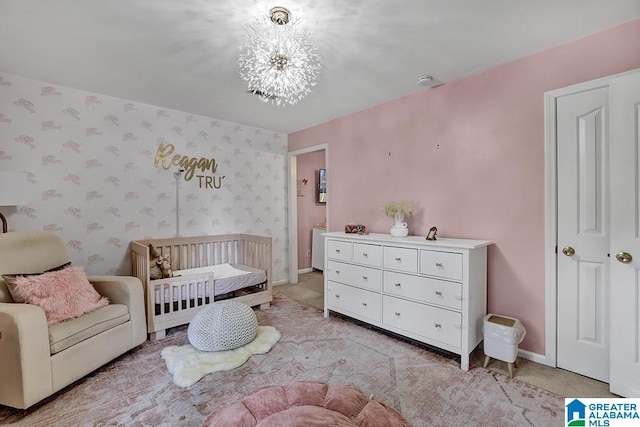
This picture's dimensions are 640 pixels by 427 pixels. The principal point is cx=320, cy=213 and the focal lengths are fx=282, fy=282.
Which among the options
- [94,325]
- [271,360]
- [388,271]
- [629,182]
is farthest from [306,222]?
[629,182]

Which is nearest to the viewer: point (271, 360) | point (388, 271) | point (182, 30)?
point (182, 30)

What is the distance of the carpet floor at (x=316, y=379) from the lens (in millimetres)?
1688

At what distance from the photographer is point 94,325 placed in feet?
6.91

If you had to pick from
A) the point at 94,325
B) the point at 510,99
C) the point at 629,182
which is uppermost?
the point at 510,99

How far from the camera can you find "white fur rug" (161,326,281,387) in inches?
81.7

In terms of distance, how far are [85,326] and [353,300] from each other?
2270 millimetres

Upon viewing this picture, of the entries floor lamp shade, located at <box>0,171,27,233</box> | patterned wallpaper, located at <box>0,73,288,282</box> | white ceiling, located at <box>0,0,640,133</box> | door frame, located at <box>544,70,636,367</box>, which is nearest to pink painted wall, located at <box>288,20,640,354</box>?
door frame, located at <box>544,70,636,367</box>

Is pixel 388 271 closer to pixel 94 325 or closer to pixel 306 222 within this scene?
pixel 94 325

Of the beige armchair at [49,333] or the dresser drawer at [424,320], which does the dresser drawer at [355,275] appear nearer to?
the dresser drawer at [424,320]

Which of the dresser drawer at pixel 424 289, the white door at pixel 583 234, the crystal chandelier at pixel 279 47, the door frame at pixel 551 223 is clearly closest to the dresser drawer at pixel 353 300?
the dresser drawer at pixel 424 289

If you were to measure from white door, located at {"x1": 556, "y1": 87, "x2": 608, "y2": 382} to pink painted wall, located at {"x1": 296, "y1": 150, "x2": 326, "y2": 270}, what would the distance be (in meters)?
3.76

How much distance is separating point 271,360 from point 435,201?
213 cm

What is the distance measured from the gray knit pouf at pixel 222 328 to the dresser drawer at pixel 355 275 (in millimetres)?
1036

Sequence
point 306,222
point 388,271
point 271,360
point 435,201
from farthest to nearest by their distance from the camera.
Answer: point 306,222 → point 435,201 → point 388,271 → point 271,360
